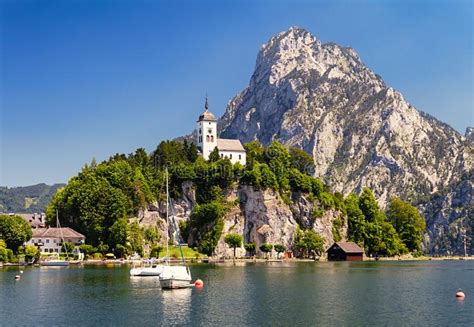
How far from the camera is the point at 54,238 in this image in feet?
495

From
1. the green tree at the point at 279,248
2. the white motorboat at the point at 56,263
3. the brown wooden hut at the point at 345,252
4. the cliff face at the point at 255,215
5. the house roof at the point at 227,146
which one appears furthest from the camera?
the house roof at the point at 227,146

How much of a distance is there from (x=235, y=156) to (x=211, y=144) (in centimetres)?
894

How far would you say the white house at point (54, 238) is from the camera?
150 m

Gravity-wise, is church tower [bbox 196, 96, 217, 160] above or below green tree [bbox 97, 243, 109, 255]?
above

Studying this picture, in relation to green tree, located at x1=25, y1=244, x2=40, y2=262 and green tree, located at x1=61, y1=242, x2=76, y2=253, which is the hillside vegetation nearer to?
green tree, located at x1=61, y1=242, x2=76, y2=253

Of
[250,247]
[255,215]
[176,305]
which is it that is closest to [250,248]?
[250,247]

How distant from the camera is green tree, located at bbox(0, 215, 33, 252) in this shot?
13512 cm

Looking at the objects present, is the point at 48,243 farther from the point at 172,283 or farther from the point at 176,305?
the point at 176,305

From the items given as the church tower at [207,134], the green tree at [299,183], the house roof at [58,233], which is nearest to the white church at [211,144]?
the church tower at [207,134]

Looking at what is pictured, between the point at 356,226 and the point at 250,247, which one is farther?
the point at 356,226

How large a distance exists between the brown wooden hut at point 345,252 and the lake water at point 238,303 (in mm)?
86866

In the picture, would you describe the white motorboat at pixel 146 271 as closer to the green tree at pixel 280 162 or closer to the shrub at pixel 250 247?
the shrub at pixel 250 247

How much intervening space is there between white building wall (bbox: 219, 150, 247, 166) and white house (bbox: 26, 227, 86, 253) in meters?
59.0

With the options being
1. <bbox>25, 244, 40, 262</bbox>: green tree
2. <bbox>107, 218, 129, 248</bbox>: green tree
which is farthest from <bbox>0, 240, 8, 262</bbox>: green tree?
<bbox>107, 218, 129, 248</bbox>: green tree
